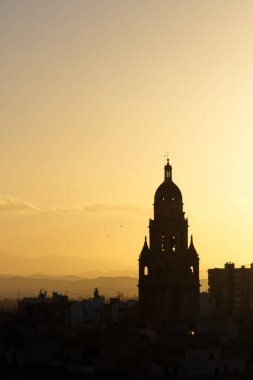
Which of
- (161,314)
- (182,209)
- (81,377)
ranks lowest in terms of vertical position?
(81,377)

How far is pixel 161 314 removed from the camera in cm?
13525

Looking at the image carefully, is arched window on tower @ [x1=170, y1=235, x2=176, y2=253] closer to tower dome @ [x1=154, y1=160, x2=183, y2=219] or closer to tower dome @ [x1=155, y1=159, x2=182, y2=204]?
tower dome @ [x1=154, y1=160, x2=183, y2=219]

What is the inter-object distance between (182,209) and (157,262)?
5.82 meters

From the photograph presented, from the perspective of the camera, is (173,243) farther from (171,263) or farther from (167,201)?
(167,201)

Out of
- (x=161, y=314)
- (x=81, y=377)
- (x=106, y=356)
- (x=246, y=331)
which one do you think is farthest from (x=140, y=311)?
(x=81, y=377)

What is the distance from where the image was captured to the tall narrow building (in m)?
135

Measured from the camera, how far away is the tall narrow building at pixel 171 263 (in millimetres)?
134875

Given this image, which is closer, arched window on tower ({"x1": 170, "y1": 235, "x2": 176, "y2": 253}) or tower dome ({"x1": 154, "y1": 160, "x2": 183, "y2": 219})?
tower dome ({"x1": 154, "y1": 160, "x2": 183, "y2": 219})

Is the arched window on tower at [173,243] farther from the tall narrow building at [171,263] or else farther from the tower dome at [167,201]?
the tower dome at [167,201]

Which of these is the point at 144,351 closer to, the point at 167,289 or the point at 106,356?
the point at 106,356

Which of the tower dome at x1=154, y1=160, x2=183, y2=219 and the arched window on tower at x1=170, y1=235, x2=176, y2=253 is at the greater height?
the tower dome at x1=154, y1=160, x2=183, y2=219

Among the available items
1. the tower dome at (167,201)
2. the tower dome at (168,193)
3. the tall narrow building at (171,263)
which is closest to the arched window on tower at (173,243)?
the tall narrow building at (171,263)

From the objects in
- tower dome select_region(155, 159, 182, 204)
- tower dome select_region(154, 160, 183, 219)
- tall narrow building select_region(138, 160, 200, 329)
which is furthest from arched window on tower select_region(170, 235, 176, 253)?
tower dome select_region(155, 159, 182, 204)

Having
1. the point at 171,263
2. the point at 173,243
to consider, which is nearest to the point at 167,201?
the point at 173,243
